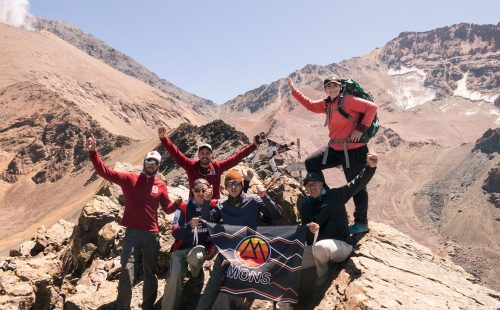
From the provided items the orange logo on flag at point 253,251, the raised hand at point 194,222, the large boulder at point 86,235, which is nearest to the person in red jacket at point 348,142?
the orange logo on flag at point 253,251

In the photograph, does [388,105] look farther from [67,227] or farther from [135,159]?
[67,227]

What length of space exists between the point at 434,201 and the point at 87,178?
8056 centimetres

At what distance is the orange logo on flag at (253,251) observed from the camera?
612 centimetres

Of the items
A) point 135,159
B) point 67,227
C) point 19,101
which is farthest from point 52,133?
point 67,227

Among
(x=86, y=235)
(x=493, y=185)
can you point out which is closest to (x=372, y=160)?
(x=86, y=235)

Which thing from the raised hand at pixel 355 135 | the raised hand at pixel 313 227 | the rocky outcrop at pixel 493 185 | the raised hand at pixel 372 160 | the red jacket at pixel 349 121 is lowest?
the rocky outcrop at pixel 493 185

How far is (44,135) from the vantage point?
5897cm

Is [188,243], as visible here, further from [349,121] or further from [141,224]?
[349,121]

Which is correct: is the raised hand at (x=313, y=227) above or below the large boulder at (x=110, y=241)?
above

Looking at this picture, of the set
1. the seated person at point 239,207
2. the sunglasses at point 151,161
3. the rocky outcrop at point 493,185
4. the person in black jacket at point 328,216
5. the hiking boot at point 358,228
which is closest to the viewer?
the person in black jacket at point 328,216

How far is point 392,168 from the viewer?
385ft

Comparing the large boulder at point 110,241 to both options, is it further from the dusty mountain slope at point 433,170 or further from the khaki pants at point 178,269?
the dusty mountain slope at point 433,170

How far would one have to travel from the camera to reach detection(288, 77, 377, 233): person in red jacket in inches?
269

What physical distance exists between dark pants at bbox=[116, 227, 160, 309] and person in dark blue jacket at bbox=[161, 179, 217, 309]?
46cm
